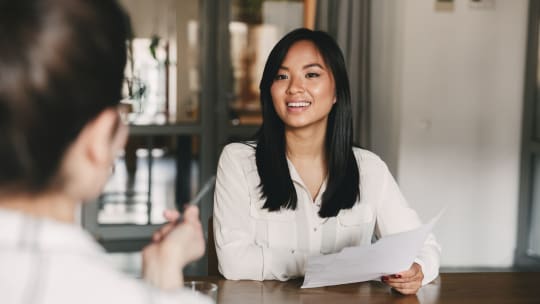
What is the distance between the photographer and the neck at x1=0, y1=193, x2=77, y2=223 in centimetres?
71

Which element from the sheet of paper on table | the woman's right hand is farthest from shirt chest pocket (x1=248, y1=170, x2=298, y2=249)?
the woman's right hand

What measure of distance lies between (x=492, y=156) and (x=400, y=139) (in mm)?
597

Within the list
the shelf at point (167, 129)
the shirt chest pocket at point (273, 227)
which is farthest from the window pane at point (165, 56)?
the shirt chest pocket at point (273, 227)

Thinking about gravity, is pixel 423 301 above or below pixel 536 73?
below

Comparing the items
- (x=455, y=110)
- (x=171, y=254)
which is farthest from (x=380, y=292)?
(x=455, y=110)

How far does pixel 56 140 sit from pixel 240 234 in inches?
53.9

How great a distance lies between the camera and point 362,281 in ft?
5.81

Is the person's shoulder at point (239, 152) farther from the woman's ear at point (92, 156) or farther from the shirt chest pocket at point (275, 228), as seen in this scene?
the woman's ear at point (92, 156)

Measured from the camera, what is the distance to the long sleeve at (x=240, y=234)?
74.7 inches

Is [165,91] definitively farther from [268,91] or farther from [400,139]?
[268,91]

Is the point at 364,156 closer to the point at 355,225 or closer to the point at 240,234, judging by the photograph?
the point at 355,225

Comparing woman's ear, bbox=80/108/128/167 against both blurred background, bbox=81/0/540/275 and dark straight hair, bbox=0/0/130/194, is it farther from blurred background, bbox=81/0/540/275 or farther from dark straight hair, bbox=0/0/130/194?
blurred background, bbox=81/0/540/275

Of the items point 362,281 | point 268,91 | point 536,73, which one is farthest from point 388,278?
point 536,73

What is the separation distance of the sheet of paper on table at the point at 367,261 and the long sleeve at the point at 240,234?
216 mm
